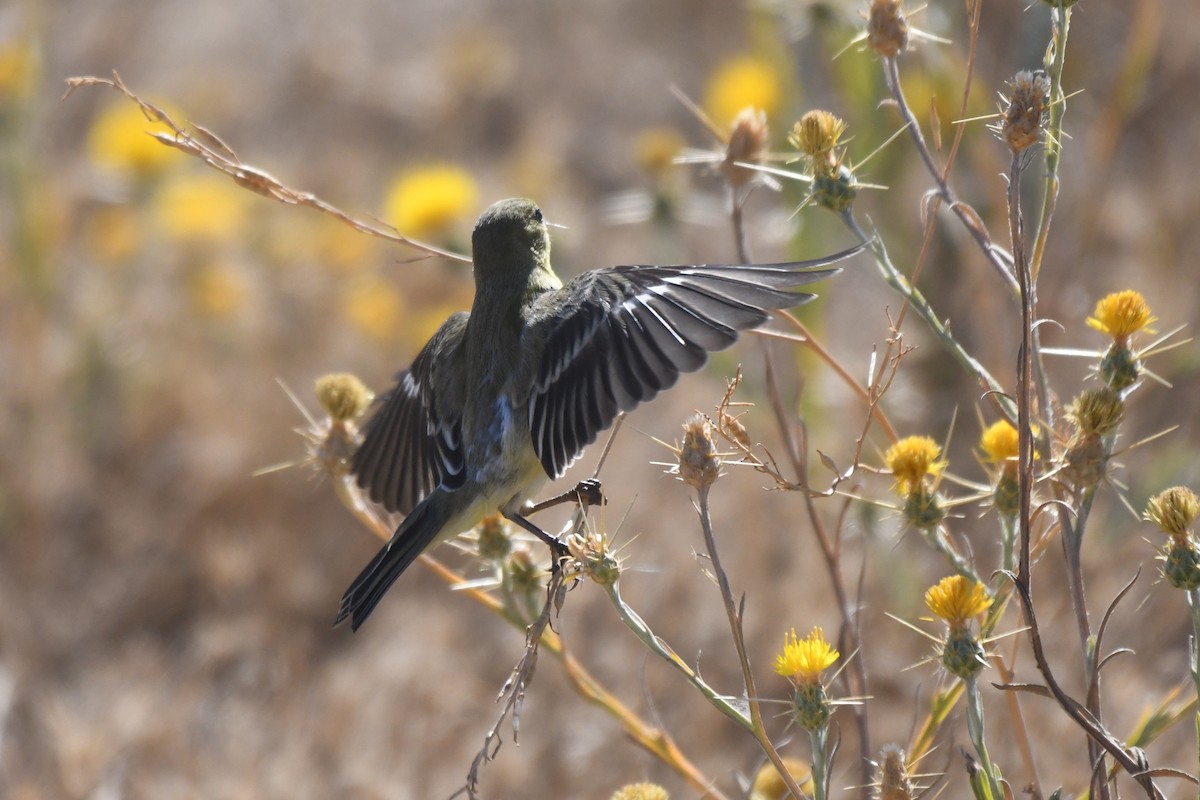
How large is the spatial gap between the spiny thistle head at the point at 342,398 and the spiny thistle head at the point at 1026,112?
1.34 m

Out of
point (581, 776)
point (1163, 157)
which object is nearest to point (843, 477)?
point (581, 776)

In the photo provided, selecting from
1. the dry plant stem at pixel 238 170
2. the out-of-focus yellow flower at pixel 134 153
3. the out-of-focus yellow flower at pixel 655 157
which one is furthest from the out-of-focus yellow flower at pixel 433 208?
the dry plant stem at pixel 238 170

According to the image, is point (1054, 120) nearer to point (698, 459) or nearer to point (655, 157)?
point (698, 459)

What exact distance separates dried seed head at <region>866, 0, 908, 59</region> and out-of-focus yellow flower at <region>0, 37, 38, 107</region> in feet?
12.2

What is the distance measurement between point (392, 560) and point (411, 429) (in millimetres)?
723

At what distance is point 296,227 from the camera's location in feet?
21.7

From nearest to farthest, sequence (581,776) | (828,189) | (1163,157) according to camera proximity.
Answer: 1. (828,189)
2. (581,776)
3. (1163,157)

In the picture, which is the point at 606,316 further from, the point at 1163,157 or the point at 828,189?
the point at 1163,157

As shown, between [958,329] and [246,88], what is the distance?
5261mm

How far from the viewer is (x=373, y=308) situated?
18.5 ft

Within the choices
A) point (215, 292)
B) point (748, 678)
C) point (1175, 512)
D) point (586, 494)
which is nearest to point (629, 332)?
point (586, 494)

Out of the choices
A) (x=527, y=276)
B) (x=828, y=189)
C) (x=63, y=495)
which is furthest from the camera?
(x=63, y=495)

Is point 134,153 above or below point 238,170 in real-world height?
above

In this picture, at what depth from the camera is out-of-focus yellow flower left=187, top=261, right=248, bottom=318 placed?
568 cm
